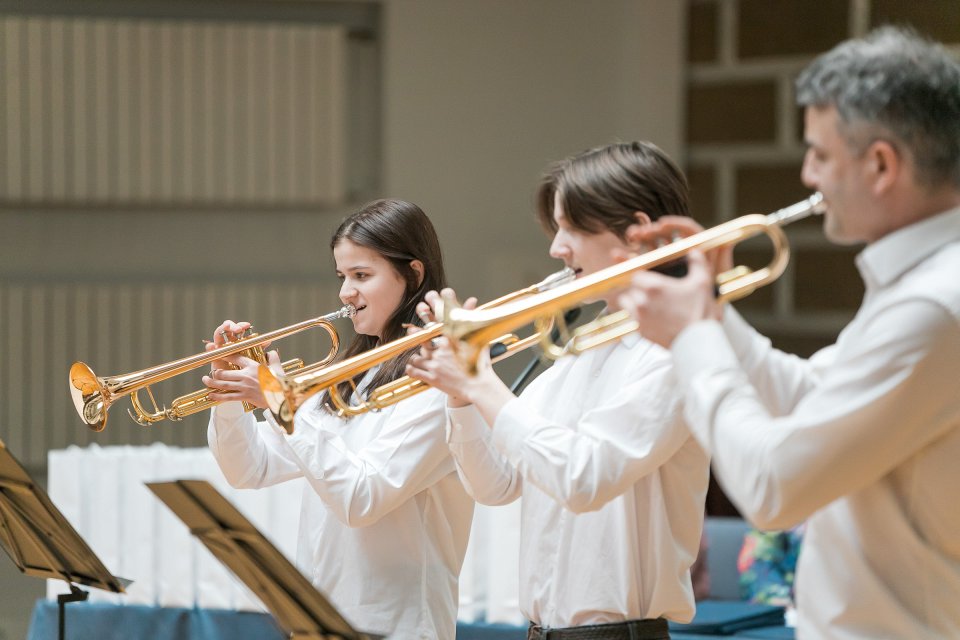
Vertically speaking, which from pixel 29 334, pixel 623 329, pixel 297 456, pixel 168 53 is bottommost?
pixel 29 334

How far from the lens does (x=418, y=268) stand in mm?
2418

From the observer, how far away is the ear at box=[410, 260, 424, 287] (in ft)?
7.91

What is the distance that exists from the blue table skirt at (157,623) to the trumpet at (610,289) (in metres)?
1.90

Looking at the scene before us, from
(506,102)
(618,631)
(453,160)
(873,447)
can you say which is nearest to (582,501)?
(618,631)

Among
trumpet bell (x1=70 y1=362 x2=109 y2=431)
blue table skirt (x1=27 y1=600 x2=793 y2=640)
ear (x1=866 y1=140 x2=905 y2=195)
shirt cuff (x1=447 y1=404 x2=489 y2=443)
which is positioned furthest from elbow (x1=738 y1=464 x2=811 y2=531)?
blue table skirt (x1=27 y1=600 x2=793 y2=640)

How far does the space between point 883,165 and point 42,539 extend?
1633 mm

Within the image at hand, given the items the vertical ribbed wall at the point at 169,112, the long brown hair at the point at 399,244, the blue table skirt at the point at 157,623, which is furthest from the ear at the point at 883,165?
the vertical ribbed wall at the point at 169,112

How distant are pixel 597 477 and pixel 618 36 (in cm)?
520

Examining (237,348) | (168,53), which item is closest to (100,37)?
(168,53)

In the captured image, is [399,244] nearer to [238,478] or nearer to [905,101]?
[238,478]

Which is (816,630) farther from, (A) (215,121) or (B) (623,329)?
(A) (215,121)

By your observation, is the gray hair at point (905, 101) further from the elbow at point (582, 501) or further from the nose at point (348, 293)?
the nose at point (348, 293)

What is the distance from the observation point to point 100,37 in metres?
6.23

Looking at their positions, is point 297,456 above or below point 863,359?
below
